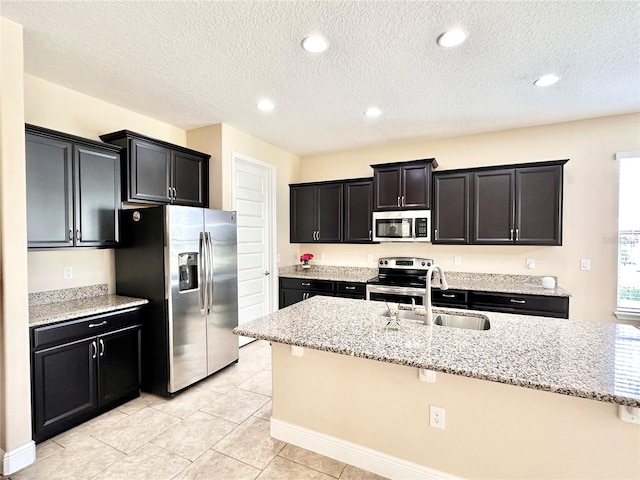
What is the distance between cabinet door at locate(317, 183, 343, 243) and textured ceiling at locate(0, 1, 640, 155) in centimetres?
125

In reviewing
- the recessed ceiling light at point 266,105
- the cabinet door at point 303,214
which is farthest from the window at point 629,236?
the recessed ceiling light at point 266,105

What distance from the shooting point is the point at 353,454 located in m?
2.00

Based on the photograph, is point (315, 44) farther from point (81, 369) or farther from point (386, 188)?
point (81, 369)

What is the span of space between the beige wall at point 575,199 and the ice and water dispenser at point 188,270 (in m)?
3.06

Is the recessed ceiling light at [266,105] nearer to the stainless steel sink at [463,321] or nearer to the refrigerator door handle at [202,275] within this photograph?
the refrigerator door handle at [202,275]

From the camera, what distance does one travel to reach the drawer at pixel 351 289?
4.14m

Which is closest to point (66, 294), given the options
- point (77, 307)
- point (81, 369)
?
point (77, 307)

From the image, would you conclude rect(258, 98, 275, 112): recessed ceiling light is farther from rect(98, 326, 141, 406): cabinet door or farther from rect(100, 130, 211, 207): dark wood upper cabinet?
rect(98, 326, 141, 406): cabinet door

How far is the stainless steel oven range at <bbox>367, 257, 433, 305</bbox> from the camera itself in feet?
12.5

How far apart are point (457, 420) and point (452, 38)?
230 cm

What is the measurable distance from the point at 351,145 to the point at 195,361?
11.2 feet

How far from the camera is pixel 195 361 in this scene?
304 centimetres

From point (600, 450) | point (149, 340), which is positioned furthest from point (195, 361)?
point (600, 450)

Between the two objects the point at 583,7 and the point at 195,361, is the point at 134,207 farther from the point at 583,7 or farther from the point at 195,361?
the point at 583,7
